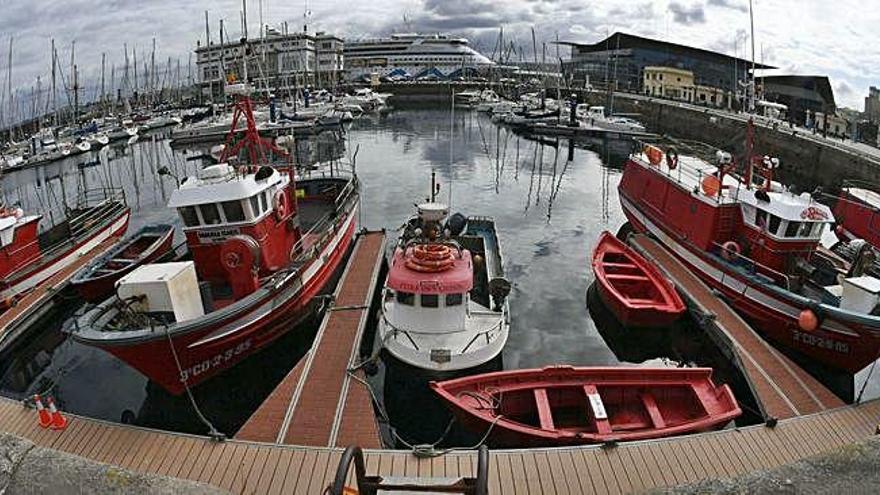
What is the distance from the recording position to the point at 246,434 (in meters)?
11.1

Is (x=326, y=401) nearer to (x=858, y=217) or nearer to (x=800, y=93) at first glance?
(x=858, y=217)

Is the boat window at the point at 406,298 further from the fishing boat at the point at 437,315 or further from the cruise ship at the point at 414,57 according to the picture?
the cruise ship at the point at 414,57

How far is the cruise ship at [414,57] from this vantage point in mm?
148875

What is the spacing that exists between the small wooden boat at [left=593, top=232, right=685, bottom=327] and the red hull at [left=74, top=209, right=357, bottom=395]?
9.95 meters

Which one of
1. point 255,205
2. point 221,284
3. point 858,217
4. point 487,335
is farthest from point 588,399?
point 858,217

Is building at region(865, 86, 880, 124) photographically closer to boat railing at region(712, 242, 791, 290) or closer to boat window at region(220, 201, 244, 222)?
boat railing at region(712, 242, 791, 290)

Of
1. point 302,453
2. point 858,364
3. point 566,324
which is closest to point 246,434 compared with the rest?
point 302,453

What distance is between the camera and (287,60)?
117438mm

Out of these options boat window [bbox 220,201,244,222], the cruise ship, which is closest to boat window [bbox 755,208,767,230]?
boat window [bbox 220,201,244,222]

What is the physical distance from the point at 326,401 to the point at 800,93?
244 ft

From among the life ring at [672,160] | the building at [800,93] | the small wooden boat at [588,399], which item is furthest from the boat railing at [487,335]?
the building at [800,93]

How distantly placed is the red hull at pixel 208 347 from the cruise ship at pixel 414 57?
439 ft

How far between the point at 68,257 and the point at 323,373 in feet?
47.2

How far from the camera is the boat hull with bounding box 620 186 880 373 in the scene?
14227mm
